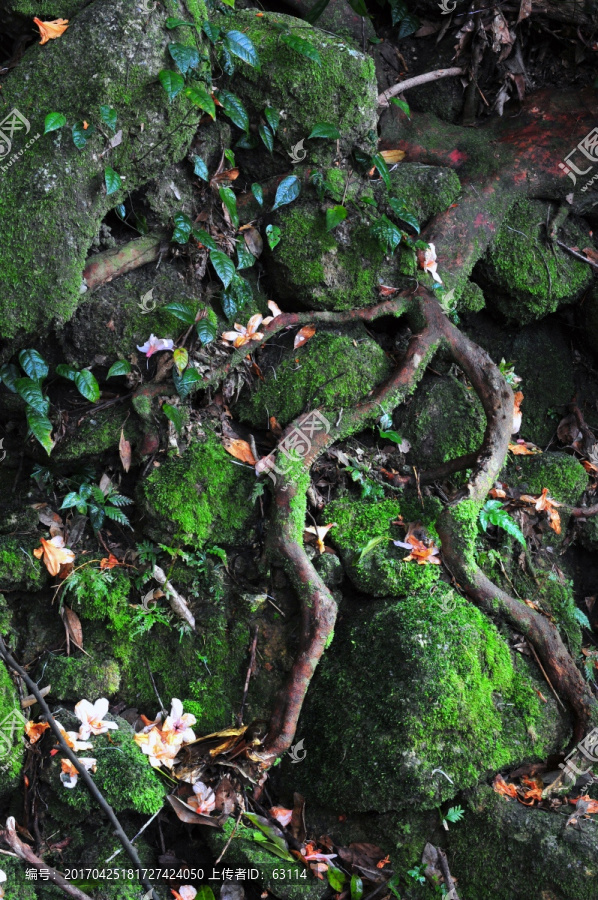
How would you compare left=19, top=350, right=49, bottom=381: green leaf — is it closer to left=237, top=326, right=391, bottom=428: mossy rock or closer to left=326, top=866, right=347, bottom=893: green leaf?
left=237, top=326, right=391, bottom=428: mossy rock

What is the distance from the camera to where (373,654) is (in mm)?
3775

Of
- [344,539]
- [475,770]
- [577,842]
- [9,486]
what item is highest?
[9,486]

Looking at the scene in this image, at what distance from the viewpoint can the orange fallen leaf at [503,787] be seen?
3.71 m

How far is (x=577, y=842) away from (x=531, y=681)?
83cm

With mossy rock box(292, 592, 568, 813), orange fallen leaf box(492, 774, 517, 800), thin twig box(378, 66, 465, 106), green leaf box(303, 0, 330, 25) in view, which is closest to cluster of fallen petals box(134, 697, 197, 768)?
mossy rock box(292, 592, 568, 813)

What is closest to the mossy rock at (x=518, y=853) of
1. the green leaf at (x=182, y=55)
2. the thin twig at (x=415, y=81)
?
the green leaf at (x=182, y=55)

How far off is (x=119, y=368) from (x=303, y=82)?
2129 mm

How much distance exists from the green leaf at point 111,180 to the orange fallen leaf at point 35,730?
2733mm

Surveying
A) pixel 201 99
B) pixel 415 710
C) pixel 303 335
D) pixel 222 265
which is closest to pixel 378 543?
pixel 415 710

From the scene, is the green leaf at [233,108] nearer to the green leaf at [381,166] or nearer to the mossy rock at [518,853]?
the green leaf at [381,166]

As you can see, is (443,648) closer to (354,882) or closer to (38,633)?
(354,882)

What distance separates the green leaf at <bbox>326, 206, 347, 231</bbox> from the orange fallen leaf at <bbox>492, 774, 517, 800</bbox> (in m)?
3.31

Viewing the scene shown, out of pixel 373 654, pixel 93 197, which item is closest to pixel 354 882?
pixel 373 654

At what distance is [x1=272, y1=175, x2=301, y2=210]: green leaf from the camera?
426 cm
